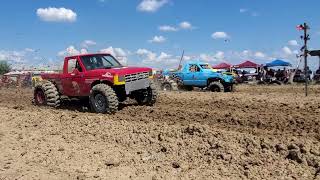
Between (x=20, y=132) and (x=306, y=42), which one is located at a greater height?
(x=306, y=42)

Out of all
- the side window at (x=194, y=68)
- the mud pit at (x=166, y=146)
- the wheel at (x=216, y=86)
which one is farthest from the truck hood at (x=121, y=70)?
the side window at (x=194, y=68)

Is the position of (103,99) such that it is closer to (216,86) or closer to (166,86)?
(216,86)

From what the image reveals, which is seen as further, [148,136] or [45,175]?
[148,136]

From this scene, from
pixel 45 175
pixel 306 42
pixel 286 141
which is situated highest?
pixel 306 42

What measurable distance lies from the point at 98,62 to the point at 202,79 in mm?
9484

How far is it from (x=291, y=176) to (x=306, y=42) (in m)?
10.3

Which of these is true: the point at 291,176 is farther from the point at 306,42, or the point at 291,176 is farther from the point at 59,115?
the point at 306,42

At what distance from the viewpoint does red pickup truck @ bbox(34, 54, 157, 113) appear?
1150 cm

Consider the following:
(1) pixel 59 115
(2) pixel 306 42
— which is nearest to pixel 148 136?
(1) pixel 59 115

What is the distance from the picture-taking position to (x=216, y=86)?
66.7 feet

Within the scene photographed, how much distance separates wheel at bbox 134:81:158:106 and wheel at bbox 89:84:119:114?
1.45 meters

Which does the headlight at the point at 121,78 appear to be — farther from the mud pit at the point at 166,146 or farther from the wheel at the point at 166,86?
the wheel at the point at 166,86

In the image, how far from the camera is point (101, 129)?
9266 mm

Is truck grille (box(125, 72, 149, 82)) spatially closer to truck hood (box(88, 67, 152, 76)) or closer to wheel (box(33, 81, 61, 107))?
truck hood (box(88, 67, 152, 76))
